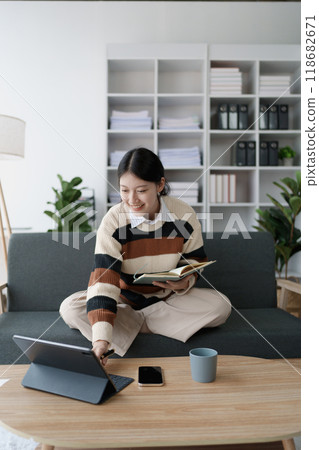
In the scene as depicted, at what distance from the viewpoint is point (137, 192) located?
1.42 metres

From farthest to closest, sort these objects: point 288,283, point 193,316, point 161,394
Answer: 1. point 288,283
2. point 193,316
3. point 161,394

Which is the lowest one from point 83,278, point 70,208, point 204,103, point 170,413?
point 170,413

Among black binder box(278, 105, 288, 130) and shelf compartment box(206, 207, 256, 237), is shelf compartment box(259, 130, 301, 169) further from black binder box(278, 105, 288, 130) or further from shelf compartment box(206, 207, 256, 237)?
shelf compartment box(206, 207, 256, 237)

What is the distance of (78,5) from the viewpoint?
10.4ft

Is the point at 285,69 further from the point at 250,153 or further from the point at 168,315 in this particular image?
the point at 168,315

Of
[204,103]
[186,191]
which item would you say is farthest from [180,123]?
[186,191]

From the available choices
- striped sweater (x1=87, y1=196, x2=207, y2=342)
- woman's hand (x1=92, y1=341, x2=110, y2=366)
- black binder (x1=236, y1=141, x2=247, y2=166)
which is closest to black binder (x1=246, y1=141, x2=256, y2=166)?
black binder (x1=236, y1=141, x2=247, y2=166)

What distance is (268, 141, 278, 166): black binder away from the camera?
3039mm

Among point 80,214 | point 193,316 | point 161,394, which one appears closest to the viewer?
point 161,394

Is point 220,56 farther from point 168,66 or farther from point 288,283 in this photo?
point 288,283

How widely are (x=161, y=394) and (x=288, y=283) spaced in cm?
105

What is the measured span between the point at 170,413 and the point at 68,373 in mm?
272

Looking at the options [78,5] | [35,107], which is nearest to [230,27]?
[78,5]

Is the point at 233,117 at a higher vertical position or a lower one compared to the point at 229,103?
lower
